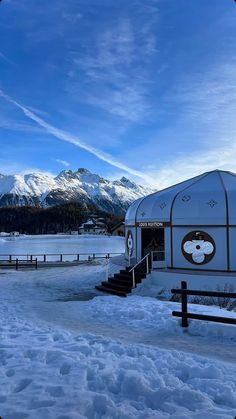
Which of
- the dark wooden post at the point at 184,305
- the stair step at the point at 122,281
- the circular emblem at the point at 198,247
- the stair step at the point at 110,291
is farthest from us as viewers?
the circular emblem at the point at 198,247

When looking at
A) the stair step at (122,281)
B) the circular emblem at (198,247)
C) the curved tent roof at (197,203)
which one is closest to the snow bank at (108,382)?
the stair step at (122,281)

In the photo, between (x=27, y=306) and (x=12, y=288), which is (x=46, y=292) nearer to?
(x=12, y=288)

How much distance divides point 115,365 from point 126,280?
9.28m

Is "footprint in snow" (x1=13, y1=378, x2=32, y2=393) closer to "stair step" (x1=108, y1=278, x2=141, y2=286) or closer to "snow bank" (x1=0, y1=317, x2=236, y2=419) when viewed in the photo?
"snow bank" (x1=0, y1=317, x2=236, y2=419)

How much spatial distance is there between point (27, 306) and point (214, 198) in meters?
8.64

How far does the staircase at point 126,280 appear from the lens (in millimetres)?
14180

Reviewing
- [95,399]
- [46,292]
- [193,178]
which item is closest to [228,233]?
[193,178]

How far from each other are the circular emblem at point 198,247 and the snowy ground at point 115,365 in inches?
219

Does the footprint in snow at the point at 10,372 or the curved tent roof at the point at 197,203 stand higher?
the curved tent roof at the point at 197,203

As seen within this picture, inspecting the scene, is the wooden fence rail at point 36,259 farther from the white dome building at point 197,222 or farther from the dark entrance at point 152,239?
the white dome building at point 197,222

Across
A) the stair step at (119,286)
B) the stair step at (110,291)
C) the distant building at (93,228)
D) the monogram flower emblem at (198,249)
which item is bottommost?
the stair step at (110,291)

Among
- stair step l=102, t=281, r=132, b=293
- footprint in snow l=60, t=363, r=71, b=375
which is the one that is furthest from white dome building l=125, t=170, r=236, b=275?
footprint in snow l=60, t=363, r=71, b=375

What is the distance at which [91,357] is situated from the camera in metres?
6.08

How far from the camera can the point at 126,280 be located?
15.0m
